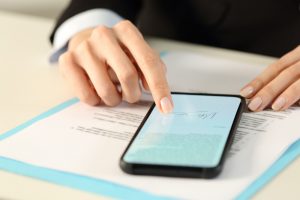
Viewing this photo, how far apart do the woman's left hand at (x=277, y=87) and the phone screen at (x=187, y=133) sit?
0.04 meters

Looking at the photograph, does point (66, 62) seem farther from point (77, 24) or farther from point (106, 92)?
point (77, 24)

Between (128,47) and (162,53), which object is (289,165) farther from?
(162,53)

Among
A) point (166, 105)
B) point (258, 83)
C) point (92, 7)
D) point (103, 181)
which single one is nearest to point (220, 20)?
point (92, 7)

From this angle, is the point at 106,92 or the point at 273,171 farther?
the point at 106,92

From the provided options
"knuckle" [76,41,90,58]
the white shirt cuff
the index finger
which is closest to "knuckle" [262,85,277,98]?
the index finger

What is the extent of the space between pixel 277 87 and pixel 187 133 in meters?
0.18

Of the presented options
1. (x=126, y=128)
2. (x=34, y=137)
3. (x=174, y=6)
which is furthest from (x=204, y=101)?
(x=174, y=6)

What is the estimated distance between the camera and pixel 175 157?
592mm

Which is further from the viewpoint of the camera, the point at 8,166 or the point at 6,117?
the point at 6,117

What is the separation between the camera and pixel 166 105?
0.70 m

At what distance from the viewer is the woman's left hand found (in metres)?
0.74

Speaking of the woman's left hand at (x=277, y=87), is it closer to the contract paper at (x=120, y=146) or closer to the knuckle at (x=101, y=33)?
the contract paper at (x=120, y=146)

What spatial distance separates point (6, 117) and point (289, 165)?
14.1 inches

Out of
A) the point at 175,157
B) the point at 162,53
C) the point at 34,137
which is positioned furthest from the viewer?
the point at 162,53
